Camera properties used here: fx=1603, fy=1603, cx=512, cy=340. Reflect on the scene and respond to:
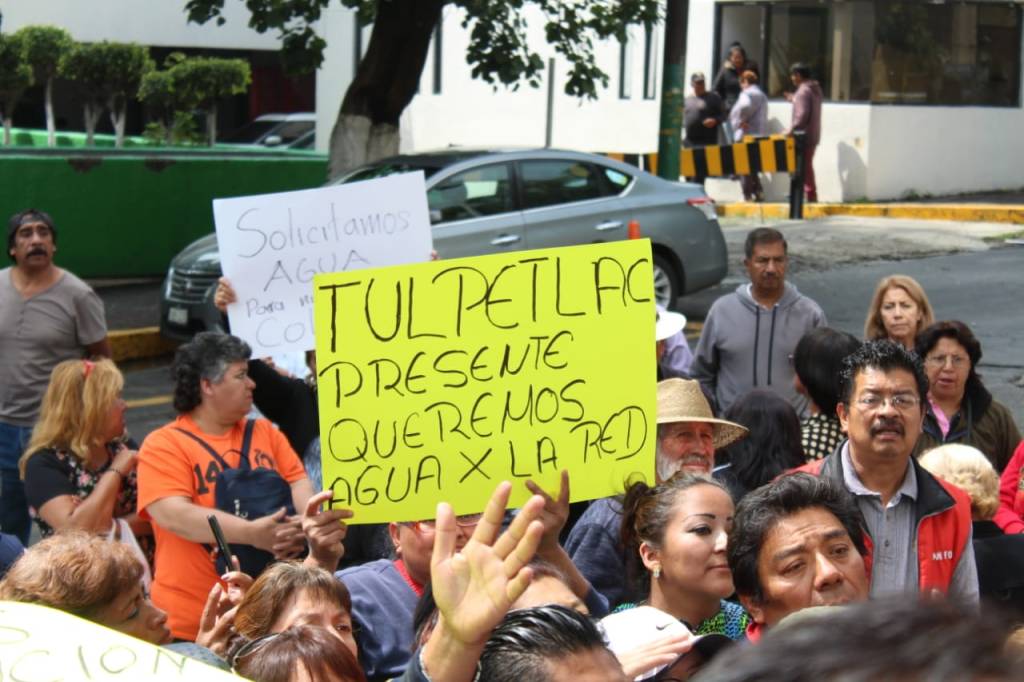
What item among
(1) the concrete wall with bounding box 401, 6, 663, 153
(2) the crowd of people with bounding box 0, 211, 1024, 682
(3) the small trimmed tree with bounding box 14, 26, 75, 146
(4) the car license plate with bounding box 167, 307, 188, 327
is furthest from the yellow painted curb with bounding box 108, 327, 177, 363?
(1) the concrete wall with bounding box 401, 6, 663, 153

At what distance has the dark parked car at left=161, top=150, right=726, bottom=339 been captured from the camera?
12609 mm

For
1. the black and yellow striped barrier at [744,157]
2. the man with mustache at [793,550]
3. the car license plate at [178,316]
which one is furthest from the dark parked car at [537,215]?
the man with mustache at [793,550]

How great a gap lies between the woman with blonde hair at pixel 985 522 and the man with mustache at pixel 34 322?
445cm

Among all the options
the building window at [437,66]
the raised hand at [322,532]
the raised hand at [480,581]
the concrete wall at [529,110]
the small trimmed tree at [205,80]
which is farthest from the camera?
the building window at [437,66]

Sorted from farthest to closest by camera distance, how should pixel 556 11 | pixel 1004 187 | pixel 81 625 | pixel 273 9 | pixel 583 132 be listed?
pixel 583 132, pixel 1004 187, pixel 556 11, pixel 273 9, pixel 81 625

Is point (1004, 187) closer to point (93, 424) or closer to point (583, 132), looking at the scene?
point (583, 132)

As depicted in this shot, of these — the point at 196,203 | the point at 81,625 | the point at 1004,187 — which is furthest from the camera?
the point at 1004,187

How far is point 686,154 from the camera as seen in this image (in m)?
20.8

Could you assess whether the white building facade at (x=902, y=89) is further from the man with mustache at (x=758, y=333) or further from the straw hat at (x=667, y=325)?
the straw hat at (x=667, y=325)

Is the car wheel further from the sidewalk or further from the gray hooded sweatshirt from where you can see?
the sidewalk

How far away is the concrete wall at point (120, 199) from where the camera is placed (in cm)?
1534

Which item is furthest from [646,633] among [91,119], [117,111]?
[117,111]

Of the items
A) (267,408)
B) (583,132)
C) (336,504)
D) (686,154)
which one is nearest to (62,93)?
(583,132)

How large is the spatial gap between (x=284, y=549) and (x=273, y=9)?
30.0 feet
